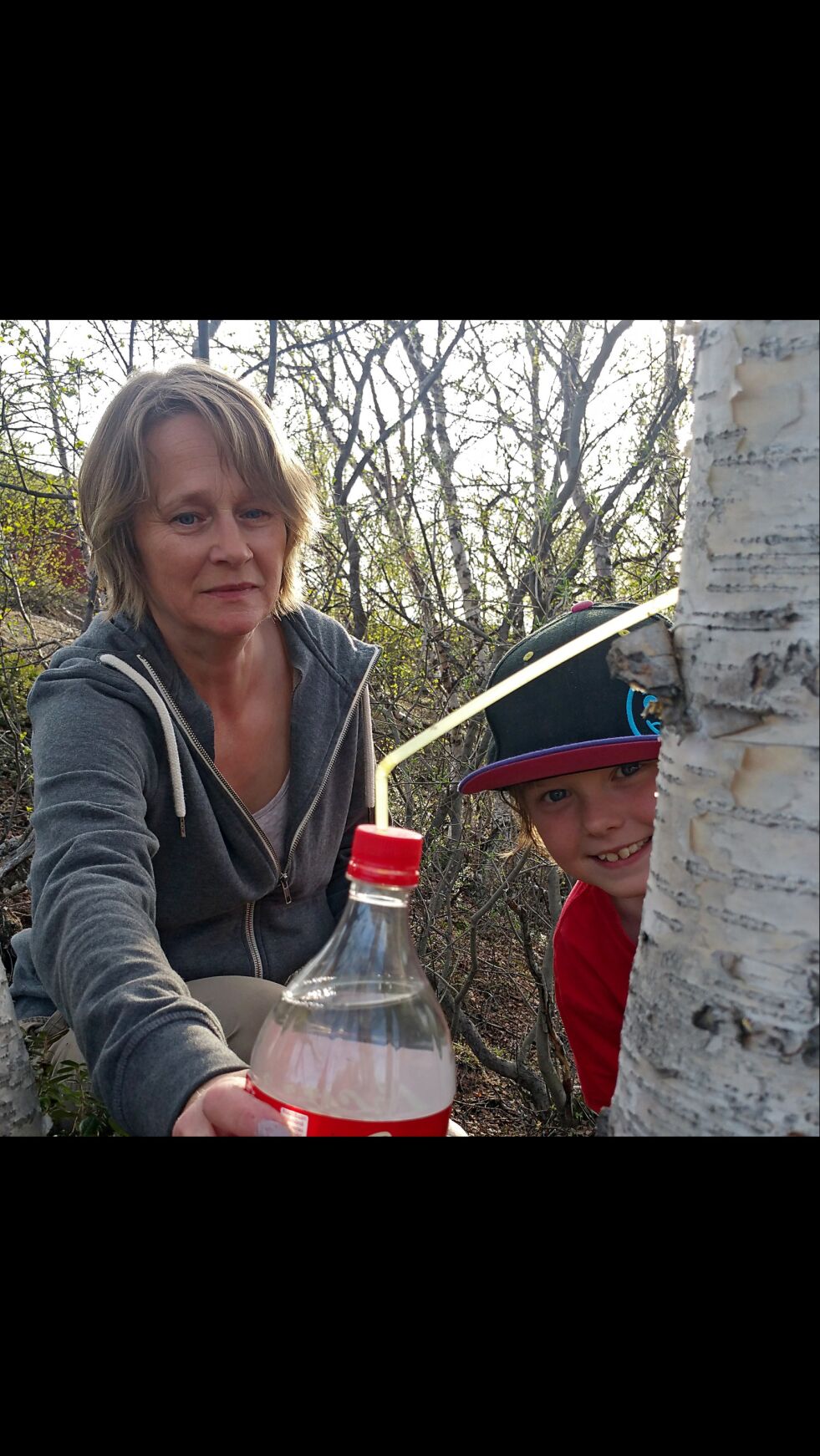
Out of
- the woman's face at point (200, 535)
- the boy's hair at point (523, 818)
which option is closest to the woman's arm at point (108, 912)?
the woman's face at point (200, 535)

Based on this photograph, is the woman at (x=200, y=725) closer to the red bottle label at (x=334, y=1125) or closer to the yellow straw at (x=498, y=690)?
the red bottle label at (x=334, y=1125)

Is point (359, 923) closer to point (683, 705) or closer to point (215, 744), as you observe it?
point (683, 705)

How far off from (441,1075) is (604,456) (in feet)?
10.7

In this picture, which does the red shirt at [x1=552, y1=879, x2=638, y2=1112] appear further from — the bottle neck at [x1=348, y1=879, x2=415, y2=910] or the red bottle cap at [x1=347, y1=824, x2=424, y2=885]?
the red bottle cap at [x1=347, y1=824, x2=424, y2=885]

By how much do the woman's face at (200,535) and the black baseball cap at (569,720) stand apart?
715 millimetres

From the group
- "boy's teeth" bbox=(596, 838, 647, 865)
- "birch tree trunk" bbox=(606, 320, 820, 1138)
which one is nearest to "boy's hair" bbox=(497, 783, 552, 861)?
"boy's teeth" bbox=(596, 838, 647, 865)

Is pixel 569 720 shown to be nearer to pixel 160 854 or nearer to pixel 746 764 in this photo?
pixel 160 854

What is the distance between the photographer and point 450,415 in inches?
168

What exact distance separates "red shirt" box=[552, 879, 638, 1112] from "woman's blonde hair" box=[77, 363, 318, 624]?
127 centimetres

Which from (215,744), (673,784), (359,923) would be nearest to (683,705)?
(673,784)

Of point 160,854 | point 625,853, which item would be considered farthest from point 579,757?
point 160,854

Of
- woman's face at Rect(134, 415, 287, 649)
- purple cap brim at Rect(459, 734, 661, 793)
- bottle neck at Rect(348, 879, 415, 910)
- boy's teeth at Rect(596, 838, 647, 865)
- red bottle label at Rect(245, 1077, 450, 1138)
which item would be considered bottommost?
red bottle label at Rect(245, 1077, 450, 1138)

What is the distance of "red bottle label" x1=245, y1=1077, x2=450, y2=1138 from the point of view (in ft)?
3.72

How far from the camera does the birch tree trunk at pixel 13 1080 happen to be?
1573 millimetres
